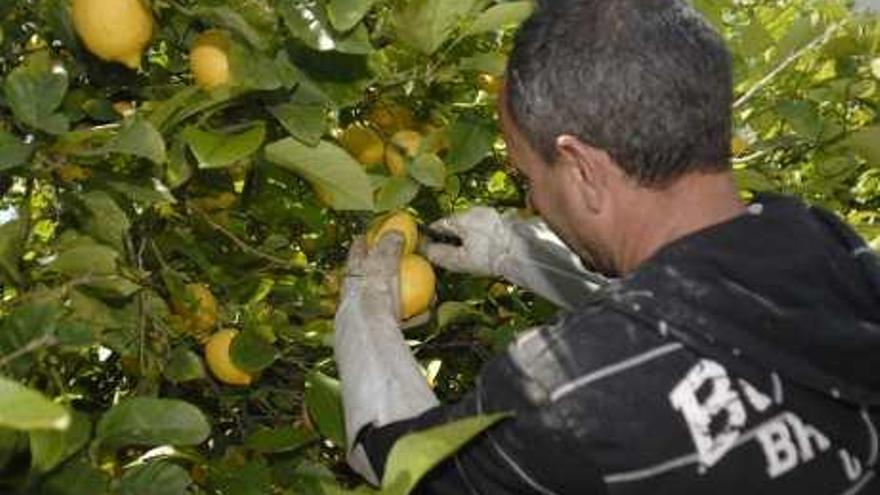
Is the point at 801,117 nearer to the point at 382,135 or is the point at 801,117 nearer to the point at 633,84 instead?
the point at 633,84

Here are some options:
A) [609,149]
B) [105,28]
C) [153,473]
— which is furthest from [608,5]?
[153,473]

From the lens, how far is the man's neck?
123 cm

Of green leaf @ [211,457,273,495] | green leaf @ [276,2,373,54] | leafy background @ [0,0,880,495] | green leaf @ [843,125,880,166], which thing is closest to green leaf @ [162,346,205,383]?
leafy background @ [0,0,880,495]

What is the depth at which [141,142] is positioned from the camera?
1.14 meters

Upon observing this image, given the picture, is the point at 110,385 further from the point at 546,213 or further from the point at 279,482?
the point at 546,213

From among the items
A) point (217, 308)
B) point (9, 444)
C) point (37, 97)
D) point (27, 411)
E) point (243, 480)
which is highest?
point (27, 411)

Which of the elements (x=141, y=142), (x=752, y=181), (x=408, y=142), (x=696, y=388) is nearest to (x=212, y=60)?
(x=141, y=142)

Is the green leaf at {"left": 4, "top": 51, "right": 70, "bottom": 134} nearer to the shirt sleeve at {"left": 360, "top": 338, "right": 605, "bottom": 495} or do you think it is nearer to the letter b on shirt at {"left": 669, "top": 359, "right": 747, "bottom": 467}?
the shirt sleeve at {"left": 360, "top": 338, "right": 605, "bottom": 495}

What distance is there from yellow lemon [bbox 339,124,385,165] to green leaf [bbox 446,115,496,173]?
12 cm

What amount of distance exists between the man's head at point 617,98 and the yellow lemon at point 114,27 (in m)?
0.38

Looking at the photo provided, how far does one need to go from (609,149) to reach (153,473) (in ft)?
1.77

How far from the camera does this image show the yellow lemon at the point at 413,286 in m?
1.50

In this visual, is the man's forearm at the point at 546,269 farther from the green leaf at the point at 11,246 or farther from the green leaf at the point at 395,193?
the green leaf at the point at 11,246

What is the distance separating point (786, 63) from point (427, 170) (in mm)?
451
